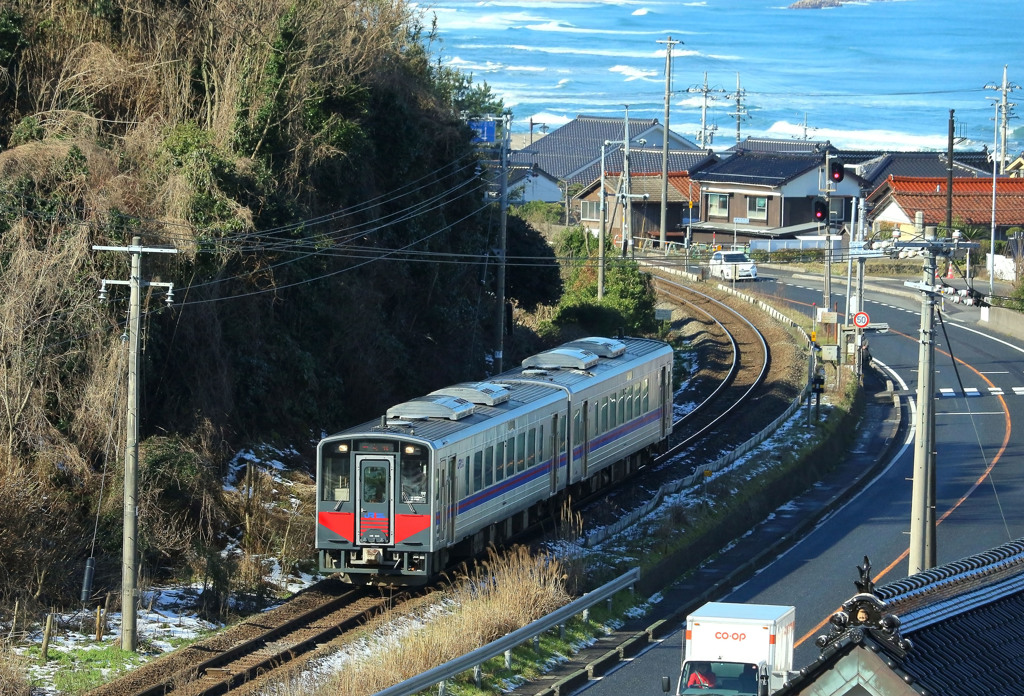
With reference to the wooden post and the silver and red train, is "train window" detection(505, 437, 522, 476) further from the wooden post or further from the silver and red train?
the wooden post

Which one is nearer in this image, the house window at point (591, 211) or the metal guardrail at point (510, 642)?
the metal guardrail at point (510, 642)

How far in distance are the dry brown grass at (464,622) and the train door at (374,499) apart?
1.34 meters

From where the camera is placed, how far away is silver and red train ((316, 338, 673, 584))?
63.1 feet

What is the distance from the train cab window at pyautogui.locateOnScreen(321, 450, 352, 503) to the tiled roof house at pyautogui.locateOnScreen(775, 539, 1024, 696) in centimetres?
1396

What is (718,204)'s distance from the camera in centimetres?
7044

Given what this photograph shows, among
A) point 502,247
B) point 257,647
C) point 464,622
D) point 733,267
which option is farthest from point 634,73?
point 257,647

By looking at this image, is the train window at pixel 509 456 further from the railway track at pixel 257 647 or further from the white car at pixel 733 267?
the white car at pixel 733 267

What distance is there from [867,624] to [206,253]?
63.7 ft

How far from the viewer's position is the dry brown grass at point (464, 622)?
15.3 metres

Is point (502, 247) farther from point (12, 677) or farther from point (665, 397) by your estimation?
point (12, 677)

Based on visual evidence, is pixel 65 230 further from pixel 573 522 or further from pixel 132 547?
pixel 573 522

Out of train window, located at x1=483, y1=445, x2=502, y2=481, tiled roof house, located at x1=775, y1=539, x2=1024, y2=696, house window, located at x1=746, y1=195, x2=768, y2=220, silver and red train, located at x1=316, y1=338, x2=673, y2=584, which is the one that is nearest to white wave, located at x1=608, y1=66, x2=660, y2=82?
house window, located at x1=746, y1=195, x2=768, y2=220

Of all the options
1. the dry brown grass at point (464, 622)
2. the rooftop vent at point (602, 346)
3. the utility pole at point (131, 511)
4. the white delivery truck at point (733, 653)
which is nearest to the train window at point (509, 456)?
the dry brown grass at point (464, 622)

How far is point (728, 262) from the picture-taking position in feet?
195
